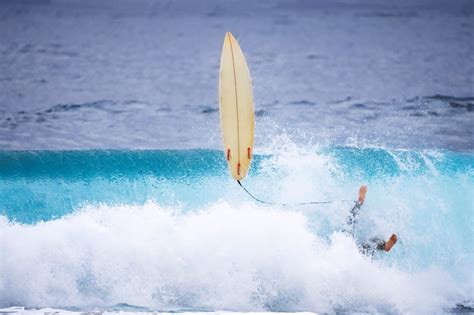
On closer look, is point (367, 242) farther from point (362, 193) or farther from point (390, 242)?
point (362, 193)

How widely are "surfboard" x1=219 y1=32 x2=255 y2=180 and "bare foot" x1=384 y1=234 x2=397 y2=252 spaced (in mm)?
915

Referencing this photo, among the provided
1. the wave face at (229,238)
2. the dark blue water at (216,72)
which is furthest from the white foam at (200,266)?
the dark blue water at (216,72)

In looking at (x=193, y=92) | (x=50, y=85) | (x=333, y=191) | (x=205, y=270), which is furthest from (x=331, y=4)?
(x=205, y=270)

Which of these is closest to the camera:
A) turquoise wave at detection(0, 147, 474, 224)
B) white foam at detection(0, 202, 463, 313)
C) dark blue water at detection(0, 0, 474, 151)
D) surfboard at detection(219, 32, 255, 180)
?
surfboard at detection(219, 32, 255, 180)

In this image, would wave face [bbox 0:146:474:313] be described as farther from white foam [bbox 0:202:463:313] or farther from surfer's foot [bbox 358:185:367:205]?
surfer's foot [bbox 358:185:367:205]

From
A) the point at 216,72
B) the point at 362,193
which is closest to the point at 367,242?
the point at 362,193

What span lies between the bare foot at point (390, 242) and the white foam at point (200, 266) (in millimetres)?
113

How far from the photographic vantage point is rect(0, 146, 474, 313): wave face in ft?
14.4

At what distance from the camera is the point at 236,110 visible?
4.23 metres

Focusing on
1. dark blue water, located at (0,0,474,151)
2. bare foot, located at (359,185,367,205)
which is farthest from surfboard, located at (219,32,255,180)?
dark blue water, located at (0,0,474,151)

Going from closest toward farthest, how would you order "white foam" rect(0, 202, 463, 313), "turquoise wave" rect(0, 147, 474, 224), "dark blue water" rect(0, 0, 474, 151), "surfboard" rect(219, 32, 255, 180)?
1. "surfboard" rect(219, 32, 255, 180)
2. "white foam" rect(0, 202, 463, 313)
3. "turquoise wave" rect(0, 147, 474, 224)
4. "dark blue water" rect(0, 0, 474, 151)

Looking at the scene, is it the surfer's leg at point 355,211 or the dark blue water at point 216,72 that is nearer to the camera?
the surfer's leg at point 355,211

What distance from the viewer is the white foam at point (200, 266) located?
4387 mm

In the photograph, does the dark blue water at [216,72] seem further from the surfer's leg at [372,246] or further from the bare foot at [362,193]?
the surfer's leg at [372,246]
